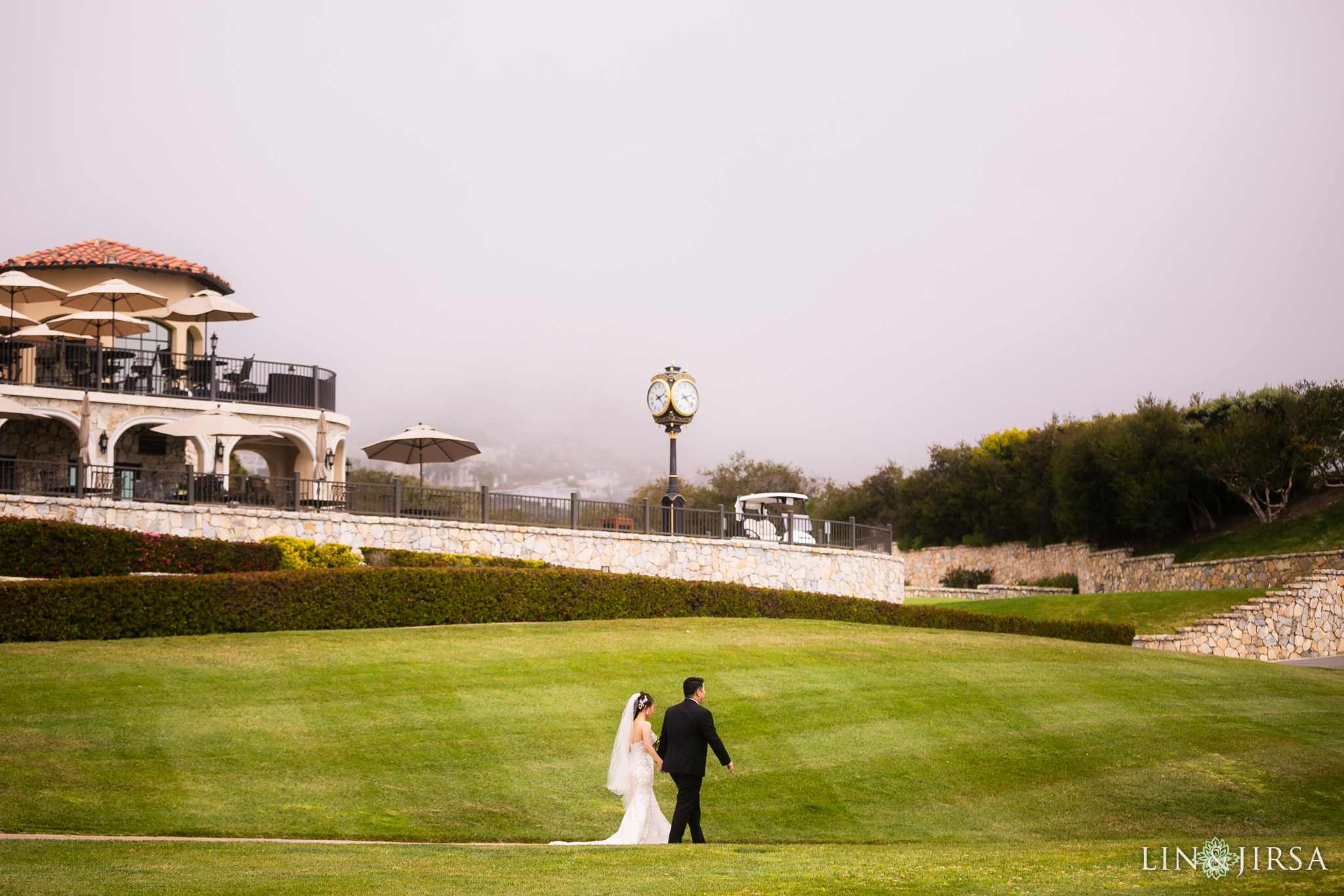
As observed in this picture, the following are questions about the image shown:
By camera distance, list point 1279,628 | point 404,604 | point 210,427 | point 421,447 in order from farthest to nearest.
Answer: point 421,447
point 1279,628
point 210,427
point 404,604

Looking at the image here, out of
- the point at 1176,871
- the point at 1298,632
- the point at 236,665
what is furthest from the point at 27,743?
the point at 1298,632

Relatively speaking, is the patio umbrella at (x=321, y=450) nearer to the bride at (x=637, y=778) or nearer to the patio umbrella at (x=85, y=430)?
the patio umbrella at (x=85, y=430)

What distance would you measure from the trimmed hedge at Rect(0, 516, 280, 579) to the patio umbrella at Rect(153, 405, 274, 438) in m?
4.29

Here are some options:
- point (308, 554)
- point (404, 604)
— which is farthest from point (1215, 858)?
point (308, 554)

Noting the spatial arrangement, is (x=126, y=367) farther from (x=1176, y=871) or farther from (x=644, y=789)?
(x=1176, y=871)

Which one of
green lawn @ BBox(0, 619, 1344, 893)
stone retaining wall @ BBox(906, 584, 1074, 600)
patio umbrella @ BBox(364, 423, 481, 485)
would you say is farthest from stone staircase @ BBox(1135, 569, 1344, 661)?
patio umbrella @ BBox(364, 423, 481, 485)

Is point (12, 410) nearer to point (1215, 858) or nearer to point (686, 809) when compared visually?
point (686, 809)

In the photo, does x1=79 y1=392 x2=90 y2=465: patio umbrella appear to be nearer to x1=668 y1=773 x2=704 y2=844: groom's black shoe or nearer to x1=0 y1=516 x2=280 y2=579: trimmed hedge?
x1=0 y1=516 x2=280 y2=579: trimmed hedge

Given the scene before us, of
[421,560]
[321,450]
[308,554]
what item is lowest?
[421,560]

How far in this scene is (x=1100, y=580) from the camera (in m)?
44.4

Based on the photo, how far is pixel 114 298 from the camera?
27859 mm

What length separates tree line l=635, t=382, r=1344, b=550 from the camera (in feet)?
123

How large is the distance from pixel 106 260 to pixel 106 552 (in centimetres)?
1585

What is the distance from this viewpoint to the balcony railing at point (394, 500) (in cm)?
2458
